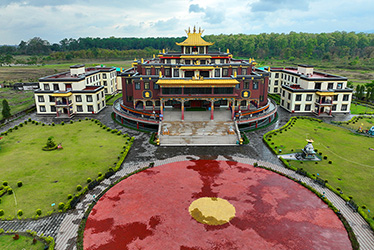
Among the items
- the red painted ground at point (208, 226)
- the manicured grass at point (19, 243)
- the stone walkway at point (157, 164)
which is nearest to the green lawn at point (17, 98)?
the stone walkway at point (157, 164)

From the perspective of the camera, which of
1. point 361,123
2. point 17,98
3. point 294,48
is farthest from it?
point 294,48

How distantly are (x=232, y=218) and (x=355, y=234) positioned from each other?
12049 mm

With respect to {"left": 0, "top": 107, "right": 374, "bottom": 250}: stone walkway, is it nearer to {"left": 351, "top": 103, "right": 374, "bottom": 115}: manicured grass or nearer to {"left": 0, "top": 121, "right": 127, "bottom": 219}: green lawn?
{"left": 0, "top": 121, "right": 127, "bottom": 219}: green lawn

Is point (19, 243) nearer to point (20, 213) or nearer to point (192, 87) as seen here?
point (20, 213)

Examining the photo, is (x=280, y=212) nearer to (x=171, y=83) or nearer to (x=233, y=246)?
(x=233, y=246)

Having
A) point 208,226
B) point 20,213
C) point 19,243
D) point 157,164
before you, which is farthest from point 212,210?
point 20,213

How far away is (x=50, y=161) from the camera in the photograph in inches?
1556

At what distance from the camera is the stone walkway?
24797mm

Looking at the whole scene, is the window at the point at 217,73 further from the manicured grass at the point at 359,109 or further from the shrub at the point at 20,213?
the shrub at the point at 20,213

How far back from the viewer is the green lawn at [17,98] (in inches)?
2831

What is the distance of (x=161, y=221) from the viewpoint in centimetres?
2628

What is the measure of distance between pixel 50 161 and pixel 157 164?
56.8 feet

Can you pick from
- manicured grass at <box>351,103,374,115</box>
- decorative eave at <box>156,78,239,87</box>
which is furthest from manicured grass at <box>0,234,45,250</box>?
manicured grass at <box>351,103,374,115</box>

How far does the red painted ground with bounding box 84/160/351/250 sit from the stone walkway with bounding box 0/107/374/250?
1581mm
